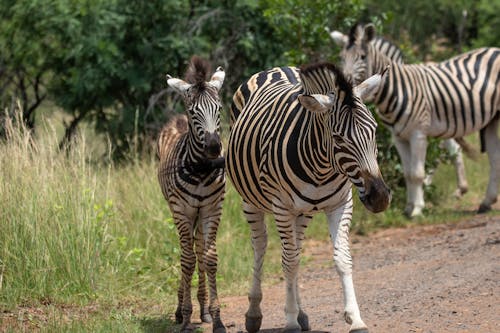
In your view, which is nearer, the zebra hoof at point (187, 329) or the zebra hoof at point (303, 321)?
the zebra hoof at point (303, 321)

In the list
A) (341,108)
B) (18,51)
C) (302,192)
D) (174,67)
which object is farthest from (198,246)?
(18,51)

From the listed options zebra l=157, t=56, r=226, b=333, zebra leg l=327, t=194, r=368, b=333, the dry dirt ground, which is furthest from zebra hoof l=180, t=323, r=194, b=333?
zebra leg l=327, t=194, r=368, b=333

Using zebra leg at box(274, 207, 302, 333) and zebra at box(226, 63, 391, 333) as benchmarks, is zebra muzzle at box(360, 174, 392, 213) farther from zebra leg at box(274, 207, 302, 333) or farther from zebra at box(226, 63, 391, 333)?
zebra leg at box(274, 207, 302, 333)

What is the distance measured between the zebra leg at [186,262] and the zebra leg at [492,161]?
5.75m

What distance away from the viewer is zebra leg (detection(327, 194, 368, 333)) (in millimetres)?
5422

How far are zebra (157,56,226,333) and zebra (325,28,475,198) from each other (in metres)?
4.87

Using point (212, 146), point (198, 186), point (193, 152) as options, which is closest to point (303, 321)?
point (198, 186)

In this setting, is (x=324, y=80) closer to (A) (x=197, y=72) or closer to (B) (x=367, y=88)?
(B) (x=367, y=88)

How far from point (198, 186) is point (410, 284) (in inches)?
87.3

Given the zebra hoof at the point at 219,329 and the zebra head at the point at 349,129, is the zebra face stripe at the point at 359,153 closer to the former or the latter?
the zebra head at the point at 349,129

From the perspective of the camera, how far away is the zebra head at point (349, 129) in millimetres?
5059

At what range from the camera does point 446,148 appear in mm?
13023

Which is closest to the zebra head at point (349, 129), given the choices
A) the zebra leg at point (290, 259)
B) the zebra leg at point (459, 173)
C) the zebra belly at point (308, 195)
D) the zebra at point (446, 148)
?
the zebra belly at point (308, 195)

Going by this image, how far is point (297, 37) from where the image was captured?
12.3 metres
